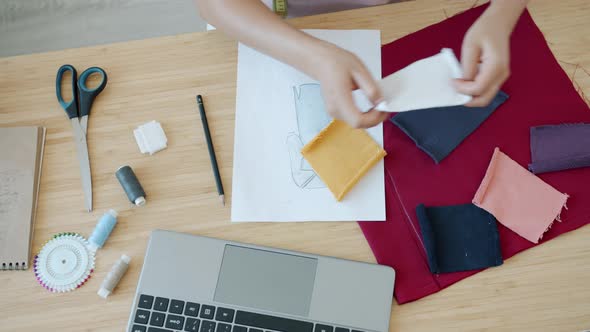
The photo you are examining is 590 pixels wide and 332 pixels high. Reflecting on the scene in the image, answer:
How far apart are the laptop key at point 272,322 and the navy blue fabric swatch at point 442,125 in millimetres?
259

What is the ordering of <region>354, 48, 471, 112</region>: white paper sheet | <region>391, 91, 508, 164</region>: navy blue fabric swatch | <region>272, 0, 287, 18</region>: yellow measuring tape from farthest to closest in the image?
<region>272, 0, 287, 18</region>: yellow measuring tape, <region>391, 91, 508, 164</region>: navy blue fabric swatch, <region>354, 48, 471, 112</region>: white paper sheet

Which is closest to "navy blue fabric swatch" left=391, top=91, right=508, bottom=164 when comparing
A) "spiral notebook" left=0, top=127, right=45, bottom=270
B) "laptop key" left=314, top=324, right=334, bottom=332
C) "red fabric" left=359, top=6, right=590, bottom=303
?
"red fabric" left=359, top=6, right=590, bottom=303

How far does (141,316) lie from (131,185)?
157mm

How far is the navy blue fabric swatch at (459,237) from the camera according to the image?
580 mm

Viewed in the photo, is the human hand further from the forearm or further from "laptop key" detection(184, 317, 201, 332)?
"laptop key" detection(184, 317, 201, 332)

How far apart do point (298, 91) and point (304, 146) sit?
81mm

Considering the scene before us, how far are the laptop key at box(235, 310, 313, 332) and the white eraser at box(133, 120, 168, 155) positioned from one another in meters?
0.23

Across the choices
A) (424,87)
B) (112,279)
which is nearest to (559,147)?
(424,87)

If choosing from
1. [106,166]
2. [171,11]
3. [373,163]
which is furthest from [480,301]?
[171,11]

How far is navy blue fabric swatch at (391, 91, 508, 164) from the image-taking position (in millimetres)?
625

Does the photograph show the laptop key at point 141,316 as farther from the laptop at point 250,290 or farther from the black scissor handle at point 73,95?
the black scissor handle at point 73,95

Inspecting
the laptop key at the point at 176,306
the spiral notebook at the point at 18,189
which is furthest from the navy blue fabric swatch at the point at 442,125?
the spiral notebook at the point at 18,189

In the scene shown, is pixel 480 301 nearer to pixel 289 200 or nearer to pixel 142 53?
pixel 289 200

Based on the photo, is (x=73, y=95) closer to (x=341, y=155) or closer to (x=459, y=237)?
(x=341, y=155)
